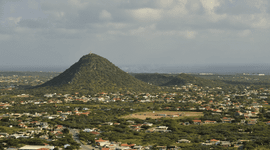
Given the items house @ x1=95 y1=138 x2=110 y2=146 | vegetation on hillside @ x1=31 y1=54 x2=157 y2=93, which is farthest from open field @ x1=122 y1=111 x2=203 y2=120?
vegetation on hillside @ x1=31 y1=54 x2=157 y2=93

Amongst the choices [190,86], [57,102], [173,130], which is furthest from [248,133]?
[190,86]

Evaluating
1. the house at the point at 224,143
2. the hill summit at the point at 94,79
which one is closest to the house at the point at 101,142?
the house at the point at 224,143

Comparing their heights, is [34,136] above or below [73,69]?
below

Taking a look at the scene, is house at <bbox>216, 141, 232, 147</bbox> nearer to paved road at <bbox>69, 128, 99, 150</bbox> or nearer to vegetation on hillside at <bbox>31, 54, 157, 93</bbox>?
paved road at <bbox>69, 128, 99, 150</bbox>

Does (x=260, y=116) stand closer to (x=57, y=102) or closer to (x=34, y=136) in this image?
(x=34, y=136)

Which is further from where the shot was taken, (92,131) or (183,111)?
(183,111)

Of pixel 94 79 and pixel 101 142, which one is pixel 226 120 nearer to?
pixel 101 142

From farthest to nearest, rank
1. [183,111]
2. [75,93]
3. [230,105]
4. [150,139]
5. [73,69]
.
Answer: [73,69]
[75,93]
[230,105]
[183,111]
[150,139]

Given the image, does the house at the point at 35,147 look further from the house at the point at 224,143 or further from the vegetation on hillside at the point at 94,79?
the vegetation on hillside at the point at 94,79
